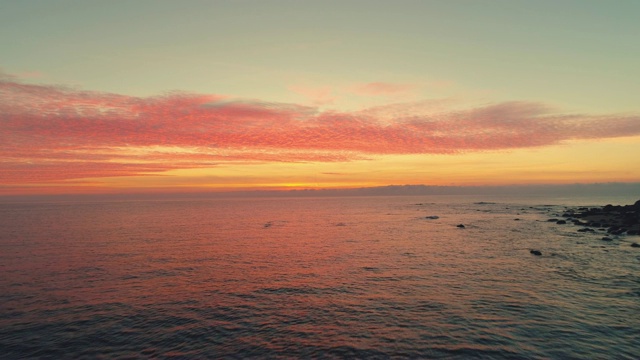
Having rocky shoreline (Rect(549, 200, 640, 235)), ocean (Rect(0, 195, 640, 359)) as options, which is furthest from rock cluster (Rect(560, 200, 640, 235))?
ocean (Rect(0, 195, 640, 359))

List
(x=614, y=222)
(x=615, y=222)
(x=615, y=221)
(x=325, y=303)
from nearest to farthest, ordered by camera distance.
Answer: (x=325, y=303)
(x=615, y=222)
(x=614, y=222)
(x=615, y=221)

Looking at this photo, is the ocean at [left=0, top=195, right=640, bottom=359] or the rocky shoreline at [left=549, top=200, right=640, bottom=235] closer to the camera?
the ocean at [left=0, top=195, right=640, bottom=359]

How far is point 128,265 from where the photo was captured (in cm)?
4394

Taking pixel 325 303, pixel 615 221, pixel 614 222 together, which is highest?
pixel 615 221

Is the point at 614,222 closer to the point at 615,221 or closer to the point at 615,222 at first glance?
the point at 615,222

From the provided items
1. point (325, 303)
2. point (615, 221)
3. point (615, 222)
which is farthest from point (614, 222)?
point (325, 303)

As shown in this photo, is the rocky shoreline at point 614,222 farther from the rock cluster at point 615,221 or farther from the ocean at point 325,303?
the ocean at point 325,303

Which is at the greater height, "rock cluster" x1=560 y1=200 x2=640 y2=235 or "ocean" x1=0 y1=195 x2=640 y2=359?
"rock cluster" x1=560 y1=200 x2=640 y2=235

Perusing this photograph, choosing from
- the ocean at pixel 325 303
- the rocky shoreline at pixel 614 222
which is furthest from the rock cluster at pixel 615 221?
the ocean at pixel 325 303

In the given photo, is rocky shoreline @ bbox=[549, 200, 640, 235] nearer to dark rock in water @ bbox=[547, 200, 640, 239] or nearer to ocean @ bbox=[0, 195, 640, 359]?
dark rock in water @ bbox=[547, 200, 640, 239]

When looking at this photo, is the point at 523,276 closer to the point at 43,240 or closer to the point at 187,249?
the point at 187,249

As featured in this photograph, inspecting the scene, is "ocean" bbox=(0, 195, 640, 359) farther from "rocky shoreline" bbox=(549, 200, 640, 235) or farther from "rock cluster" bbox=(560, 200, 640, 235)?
"rock cluster" bbox=(560, 200, 640, 235)

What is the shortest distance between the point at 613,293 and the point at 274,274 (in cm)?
3117

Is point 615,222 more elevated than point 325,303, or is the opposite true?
point 615,222
